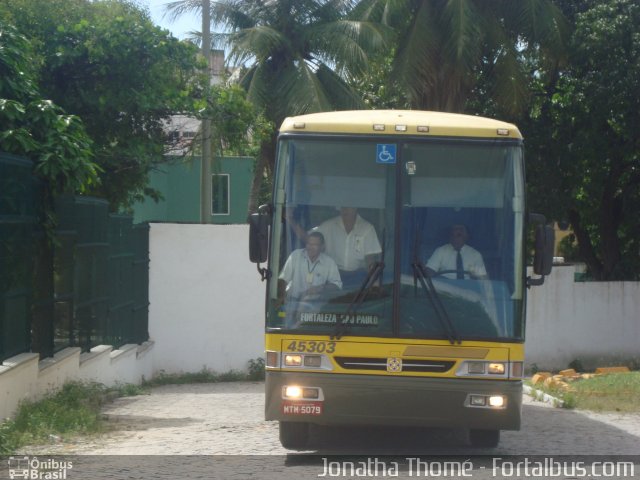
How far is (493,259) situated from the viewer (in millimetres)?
8625

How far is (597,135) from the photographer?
2356cm

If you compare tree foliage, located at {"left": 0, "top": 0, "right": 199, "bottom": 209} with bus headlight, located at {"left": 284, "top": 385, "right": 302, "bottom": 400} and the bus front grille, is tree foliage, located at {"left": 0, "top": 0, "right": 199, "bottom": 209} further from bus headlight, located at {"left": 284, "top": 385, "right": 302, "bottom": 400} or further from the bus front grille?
the bus front grille

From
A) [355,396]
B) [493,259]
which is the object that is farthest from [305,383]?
[493,259]

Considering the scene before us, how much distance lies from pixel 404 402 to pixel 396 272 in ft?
3.56

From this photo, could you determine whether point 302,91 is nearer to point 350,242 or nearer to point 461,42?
point 461,42

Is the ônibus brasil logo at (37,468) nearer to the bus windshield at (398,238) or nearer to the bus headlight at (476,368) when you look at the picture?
the bus windshield at (398,238)

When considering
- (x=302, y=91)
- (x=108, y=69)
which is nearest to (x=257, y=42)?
(x=302, y=91)

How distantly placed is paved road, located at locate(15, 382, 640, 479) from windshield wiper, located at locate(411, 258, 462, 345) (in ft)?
3.73

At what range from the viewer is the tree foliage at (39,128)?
10.4m

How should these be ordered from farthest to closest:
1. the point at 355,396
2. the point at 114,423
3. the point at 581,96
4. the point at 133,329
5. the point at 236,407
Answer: the point at 581,96, the point at 133,329, the point at 236,407, the point at 114,423, the point at 355,396

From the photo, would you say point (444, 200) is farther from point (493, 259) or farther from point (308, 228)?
point (308, 228)

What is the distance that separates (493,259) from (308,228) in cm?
160

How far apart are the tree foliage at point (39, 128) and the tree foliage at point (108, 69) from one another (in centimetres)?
372

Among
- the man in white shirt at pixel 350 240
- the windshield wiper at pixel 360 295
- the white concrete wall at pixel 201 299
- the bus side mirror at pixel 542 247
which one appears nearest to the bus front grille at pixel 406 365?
the windshield wiper at pixel 360 295
